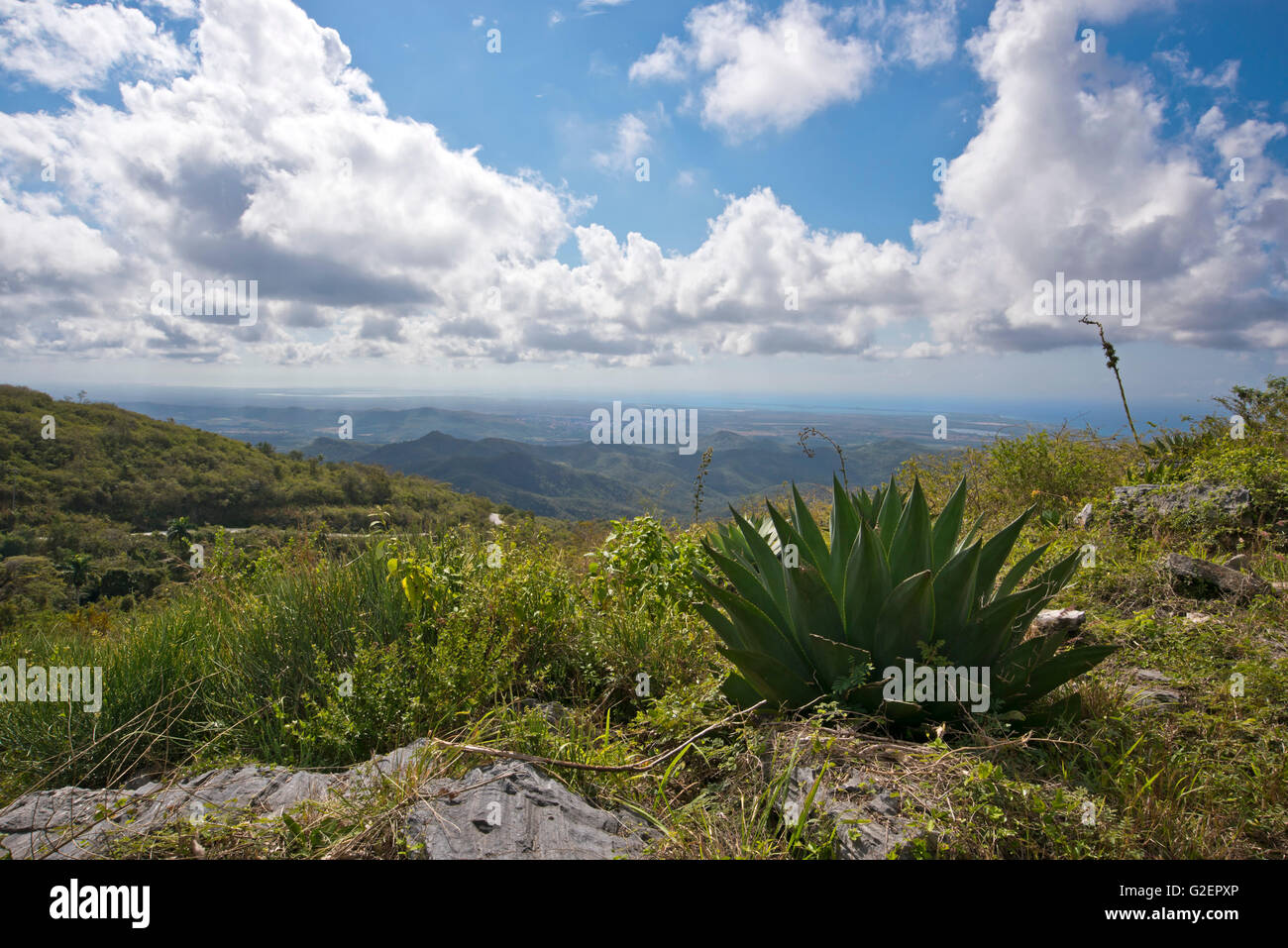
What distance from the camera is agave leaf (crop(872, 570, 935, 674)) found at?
7.89ft

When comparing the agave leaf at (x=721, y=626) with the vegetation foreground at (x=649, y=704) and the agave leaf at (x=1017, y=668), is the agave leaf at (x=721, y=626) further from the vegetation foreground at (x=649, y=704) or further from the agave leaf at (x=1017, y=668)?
the agave leaf at (x=1017, y=668)

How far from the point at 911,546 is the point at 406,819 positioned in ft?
7.61

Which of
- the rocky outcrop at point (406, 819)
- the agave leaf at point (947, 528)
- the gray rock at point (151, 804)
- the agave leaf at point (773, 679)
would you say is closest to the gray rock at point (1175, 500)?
the agave leaf at point (947, 528)

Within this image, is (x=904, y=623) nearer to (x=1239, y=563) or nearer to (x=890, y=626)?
(x=890, y=626)

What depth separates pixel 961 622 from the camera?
2584 mm

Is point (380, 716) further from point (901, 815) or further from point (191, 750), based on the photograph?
point (901, 815)

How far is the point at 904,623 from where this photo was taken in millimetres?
2494

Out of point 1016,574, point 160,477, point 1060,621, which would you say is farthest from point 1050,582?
point 160,477

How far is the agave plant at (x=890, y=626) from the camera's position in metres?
2.51

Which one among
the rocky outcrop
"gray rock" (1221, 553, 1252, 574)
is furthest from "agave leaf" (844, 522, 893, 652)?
"gray rock" (1221, 553, 1252, 574)

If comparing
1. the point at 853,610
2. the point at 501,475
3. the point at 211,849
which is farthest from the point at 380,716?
A: the point at 501,475

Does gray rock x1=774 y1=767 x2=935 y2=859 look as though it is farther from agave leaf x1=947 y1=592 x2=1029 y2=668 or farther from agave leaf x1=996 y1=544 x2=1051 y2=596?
agave leaf x1=996 y1=544 x2=1051 y2=596

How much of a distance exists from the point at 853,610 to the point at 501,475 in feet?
380

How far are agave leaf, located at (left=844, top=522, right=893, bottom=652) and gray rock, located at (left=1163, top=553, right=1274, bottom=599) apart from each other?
3.32 metres
